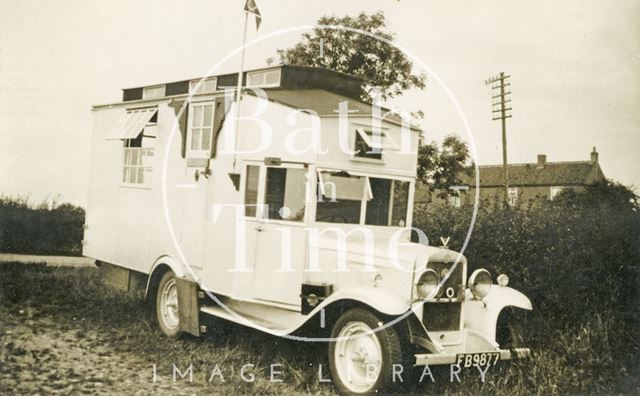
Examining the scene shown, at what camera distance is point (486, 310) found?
543 cm

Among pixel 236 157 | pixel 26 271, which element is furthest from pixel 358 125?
pixel 26 271

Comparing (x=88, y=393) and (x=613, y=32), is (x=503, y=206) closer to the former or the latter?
(x=613, y=32)

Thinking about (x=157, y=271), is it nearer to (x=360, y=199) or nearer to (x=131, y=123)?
(x=131, y=123)

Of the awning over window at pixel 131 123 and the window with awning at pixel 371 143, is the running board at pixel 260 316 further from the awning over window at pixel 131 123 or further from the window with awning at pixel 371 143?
the awning over window at pixel 131 123

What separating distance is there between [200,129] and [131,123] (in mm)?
1488

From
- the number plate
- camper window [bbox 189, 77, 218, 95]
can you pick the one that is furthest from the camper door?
camper window [bbox 189, 77, 218, 95]

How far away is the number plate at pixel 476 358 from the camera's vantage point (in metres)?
4.77

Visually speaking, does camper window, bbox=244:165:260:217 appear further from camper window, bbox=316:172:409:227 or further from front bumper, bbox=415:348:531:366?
front bumper, bbox=415:348:531:366

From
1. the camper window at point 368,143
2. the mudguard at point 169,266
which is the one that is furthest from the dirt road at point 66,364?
the camper window at point 368,143

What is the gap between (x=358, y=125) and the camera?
5.78 m

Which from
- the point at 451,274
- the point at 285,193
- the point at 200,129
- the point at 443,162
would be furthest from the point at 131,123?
the point at 443,162

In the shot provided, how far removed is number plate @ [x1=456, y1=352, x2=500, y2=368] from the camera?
4.77 meters

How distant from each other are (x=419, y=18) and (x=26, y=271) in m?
7.70

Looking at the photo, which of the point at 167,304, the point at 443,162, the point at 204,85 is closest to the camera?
the point at 167,304
